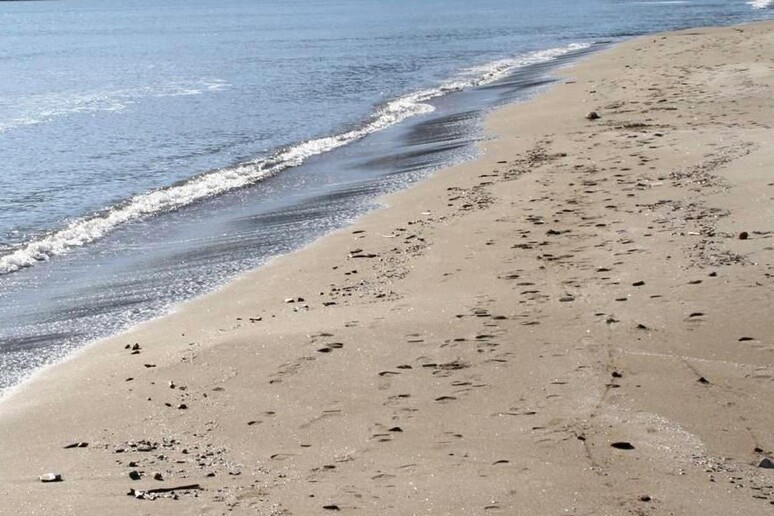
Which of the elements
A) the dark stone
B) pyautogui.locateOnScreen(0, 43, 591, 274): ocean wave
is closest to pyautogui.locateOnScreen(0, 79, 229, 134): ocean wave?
pyautogui.locateOnScreen(0, 43, 591, 274): ocean wave

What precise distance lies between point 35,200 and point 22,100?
54.1 feet

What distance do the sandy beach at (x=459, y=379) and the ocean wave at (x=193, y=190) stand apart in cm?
318

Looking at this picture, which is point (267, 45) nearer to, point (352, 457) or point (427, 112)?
point (427, 112)

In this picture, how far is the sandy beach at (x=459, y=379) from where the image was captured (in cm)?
490

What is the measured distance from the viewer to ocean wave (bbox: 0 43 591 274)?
1206cm

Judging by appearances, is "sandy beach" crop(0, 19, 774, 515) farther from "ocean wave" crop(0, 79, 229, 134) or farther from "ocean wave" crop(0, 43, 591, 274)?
"ocean wave" crop(0, 79, 229, 134)

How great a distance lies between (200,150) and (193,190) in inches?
173

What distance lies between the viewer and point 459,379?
6.29 m

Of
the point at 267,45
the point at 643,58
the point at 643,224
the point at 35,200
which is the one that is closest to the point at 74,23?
the point at 267,45

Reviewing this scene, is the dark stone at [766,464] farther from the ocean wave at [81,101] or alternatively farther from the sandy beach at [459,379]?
the ocean wave at [81,101]

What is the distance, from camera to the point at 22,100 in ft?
100

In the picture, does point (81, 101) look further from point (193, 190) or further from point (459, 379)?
point (459, 379)

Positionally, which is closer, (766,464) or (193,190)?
(766,464)

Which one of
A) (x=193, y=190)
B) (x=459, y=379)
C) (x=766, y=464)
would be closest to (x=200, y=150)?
(x=193, y=190)
